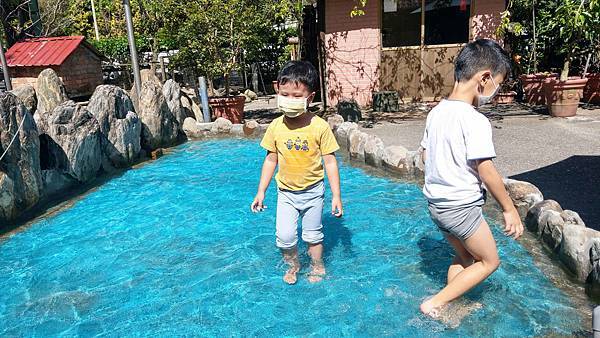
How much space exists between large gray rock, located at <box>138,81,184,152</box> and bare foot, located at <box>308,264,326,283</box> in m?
5.43

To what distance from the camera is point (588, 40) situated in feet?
34.9

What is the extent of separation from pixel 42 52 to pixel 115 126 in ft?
17.6

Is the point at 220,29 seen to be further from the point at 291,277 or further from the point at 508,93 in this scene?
the point at 291,277

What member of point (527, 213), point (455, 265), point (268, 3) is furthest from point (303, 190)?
point (268, 3)

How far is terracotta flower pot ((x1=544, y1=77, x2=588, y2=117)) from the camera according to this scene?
27.9 ft

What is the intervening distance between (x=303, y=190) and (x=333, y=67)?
8.82 m

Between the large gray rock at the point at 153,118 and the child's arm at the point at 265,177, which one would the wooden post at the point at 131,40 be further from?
the child's arm at the point at 265,177

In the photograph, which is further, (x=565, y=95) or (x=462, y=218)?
(x=565, y=95)

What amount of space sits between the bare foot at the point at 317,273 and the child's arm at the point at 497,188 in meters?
1.64

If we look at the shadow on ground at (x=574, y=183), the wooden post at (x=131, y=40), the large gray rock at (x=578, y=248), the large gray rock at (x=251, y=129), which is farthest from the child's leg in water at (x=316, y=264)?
the wooden post at (x=131, y=40)

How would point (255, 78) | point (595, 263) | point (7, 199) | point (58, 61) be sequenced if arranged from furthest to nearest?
point (255, 78) → point (58, 61) → point (7, 199) → point (595, 263)

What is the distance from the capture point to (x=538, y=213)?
13.3ft

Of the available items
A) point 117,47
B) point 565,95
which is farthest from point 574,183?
point 117,47

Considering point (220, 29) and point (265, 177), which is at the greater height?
point (220, 29)
